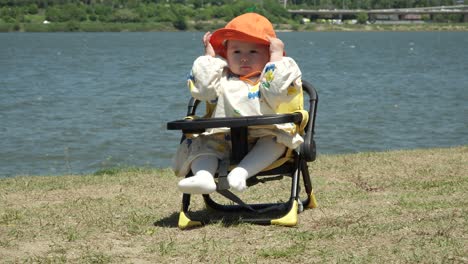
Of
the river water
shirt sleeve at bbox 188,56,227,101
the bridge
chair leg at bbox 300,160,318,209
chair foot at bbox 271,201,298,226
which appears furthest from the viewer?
the bridge

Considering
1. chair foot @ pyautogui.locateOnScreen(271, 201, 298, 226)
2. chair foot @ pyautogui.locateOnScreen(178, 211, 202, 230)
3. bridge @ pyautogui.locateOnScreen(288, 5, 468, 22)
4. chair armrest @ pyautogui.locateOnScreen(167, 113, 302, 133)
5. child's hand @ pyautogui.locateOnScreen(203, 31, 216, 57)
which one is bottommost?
bridge @ pyautogui.locateOnScreen(288, 5, 468, 22)

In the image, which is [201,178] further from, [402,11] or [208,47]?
[402,11]

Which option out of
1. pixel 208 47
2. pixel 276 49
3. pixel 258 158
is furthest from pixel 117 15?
pixel 258 158

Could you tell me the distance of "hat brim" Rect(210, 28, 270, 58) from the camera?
20.2 feet

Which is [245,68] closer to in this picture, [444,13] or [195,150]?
[195,150]

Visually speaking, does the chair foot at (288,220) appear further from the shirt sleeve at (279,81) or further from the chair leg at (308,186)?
the shirt sleeve at (279,81)

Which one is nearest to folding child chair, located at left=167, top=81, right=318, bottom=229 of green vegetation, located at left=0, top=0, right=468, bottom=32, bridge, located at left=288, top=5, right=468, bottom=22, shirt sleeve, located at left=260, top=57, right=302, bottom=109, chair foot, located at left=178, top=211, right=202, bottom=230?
chair foot, located at left=178, top=211, right=202, bottom=230

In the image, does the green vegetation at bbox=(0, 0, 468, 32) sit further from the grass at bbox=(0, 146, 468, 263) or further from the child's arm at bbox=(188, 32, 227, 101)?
the child's arm at bbox=(188, 32, 227, 101)

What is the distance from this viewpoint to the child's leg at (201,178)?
571 cm

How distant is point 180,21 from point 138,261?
10100 centimetres

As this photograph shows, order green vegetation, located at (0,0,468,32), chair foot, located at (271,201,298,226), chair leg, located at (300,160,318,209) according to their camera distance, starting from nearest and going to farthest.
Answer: chair foot, located at (271,201,298,226)
chair leg, located at (300,160,318,209)
green vegetation, located at (0,0,468,32)

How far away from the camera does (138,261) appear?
5102mm

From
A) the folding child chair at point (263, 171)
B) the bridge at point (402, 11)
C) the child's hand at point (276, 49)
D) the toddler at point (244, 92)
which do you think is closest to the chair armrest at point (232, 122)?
the folding child chair at point (263, 171)

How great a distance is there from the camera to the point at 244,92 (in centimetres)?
604
